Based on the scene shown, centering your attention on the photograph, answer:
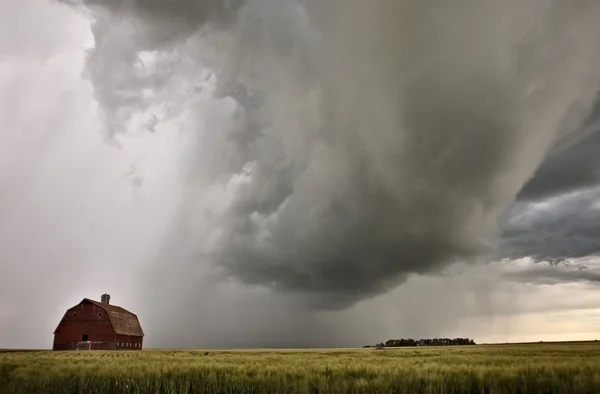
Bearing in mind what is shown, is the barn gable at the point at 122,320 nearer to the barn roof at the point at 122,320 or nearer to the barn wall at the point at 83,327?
the barn roof at the point at 122,320

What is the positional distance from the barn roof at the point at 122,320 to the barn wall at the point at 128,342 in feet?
2.95

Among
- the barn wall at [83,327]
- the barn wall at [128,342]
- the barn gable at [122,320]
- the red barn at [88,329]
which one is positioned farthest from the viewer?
the barn wall at [128,342]

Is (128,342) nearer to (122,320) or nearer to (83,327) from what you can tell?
(122,320)

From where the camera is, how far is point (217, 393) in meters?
15.7

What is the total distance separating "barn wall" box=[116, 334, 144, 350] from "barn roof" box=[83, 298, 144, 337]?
900 millimetres

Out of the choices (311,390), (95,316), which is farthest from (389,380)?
(95,316)

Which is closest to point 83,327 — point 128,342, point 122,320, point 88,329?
point 88,329

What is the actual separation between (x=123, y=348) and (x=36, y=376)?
82.5m

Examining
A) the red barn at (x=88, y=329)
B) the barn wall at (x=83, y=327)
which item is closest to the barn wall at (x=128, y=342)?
the red barn at (x=88, y=329)

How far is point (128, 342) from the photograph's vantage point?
95875 mm

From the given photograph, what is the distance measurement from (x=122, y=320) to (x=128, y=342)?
5186 mm

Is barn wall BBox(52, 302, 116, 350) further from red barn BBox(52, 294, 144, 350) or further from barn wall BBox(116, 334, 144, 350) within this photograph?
barn wall BBox(116, 334, 144, 350)

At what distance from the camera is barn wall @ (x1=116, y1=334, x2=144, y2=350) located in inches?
3526

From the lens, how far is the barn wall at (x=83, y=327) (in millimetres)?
86438
